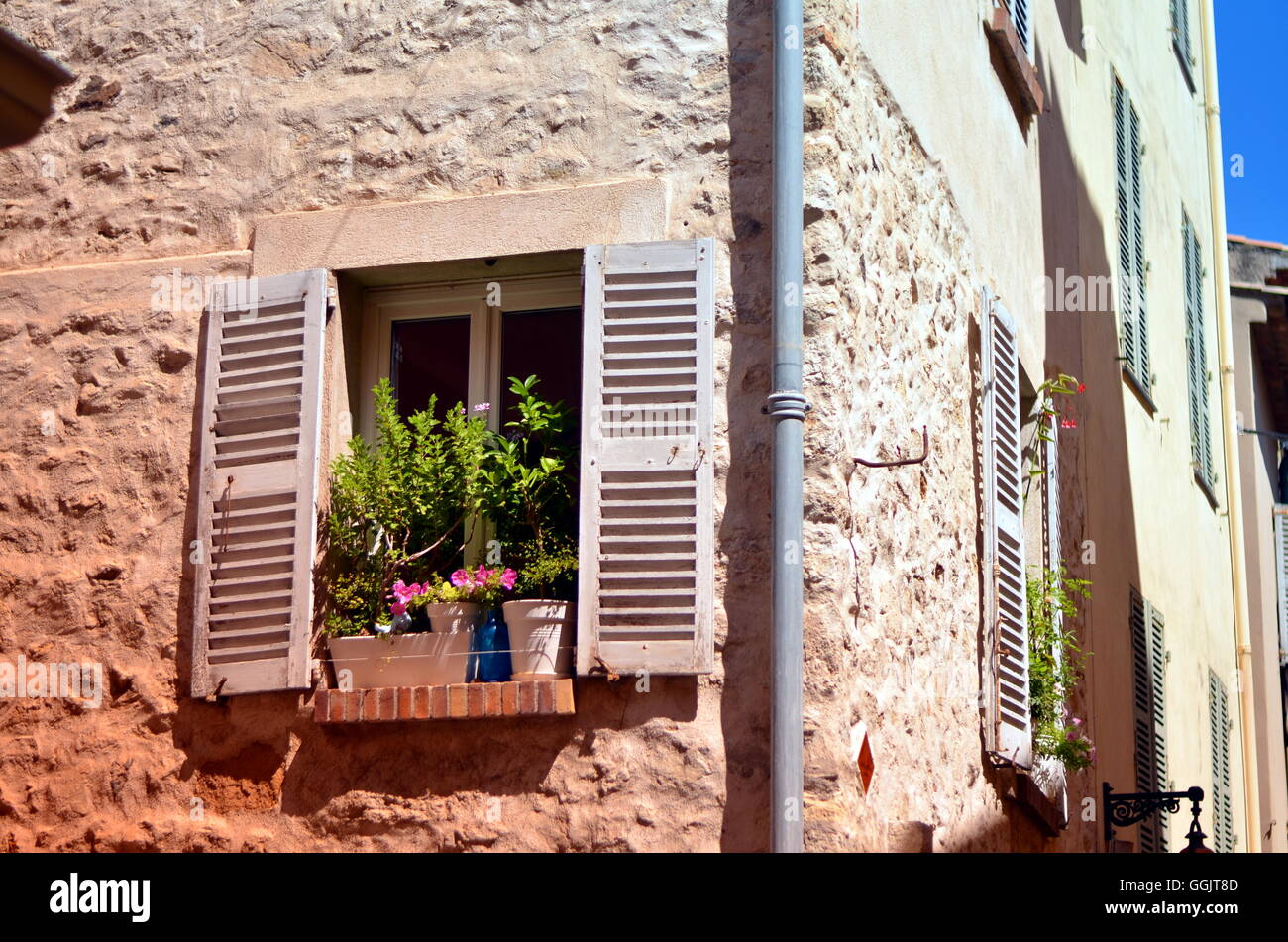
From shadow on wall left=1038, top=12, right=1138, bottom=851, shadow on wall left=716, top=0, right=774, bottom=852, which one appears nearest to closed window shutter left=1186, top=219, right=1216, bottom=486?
shadow on wall left=1038, top=12, right=1138, bottom=851

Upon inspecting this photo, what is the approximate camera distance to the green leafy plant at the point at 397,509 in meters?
5.76

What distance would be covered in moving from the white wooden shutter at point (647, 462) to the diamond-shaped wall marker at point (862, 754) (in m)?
0.49

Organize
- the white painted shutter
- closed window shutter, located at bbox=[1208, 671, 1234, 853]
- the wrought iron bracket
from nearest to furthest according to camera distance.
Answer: the wrought iron bracket < closed window shutter, located at bbox=[1208, 671, 1234, 853] < the white painted shutter

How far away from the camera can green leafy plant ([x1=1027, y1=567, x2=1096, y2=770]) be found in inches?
295

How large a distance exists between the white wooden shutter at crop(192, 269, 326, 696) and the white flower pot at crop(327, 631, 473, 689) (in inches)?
5.7

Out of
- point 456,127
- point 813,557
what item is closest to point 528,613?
point 813,557

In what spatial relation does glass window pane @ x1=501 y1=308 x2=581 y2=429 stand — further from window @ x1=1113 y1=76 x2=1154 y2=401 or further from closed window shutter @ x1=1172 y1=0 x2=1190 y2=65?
closed window shutter @ x1=1172 y1=0 x2=1190 y2=65

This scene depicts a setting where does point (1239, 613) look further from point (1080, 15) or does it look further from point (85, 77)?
point (85, 77)

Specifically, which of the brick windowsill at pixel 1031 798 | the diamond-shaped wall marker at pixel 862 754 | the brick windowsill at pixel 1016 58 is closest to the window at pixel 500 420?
the diamond-shaped wall marker at pixel 862 754

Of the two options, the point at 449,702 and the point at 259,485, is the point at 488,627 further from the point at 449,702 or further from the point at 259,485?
the point at 259,485

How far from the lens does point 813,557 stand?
211 inches

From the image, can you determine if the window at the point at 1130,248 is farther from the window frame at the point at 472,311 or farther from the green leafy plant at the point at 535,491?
the green leafy plant at the point at 535,491
